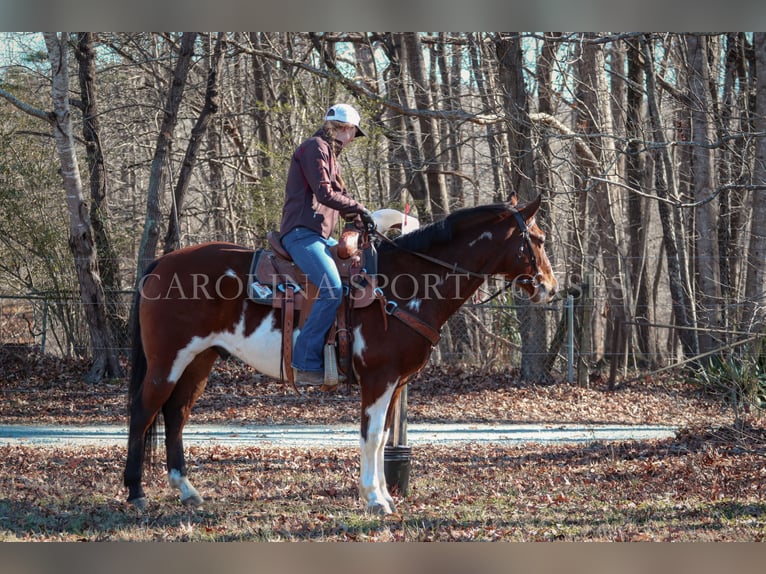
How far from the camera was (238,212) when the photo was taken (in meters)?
19.1

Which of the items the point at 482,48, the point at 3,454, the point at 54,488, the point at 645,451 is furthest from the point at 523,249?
the point at 482,48

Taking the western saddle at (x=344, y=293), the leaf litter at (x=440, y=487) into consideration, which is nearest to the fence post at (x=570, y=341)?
the leaf litter at (x=440, y=487)

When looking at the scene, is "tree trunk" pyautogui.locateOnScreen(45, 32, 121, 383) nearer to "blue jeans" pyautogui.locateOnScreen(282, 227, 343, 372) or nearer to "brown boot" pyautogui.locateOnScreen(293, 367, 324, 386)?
"blue jeans" pyautogui.locateOnScreen(282, 227, 343, 372)

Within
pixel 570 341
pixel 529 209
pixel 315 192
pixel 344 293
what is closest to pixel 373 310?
pixel 344 293

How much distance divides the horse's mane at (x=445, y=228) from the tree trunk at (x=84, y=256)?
9337mm

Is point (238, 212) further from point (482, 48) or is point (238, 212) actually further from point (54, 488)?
point (54, 488)

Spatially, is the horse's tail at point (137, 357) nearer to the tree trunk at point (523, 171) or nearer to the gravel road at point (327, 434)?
the gravel road at point (327, 434)

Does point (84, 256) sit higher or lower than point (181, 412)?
higher

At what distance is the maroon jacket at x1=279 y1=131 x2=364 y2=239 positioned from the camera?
6.86m

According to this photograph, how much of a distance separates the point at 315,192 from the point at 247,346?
1.37m

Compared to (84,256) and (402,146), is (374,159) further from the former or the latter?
(84,256)

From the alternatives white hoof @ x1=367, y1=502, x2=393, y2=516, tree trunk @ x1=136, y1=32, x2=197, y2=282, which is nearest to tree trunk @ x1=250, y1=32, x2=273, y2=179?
tree trunk @ x1=136, y1=32, x2=197, y2=282

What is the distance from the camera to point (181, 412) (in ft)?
25.1

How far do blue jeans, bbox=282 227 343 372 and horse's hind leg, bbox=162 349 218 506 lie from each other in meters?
1.04
